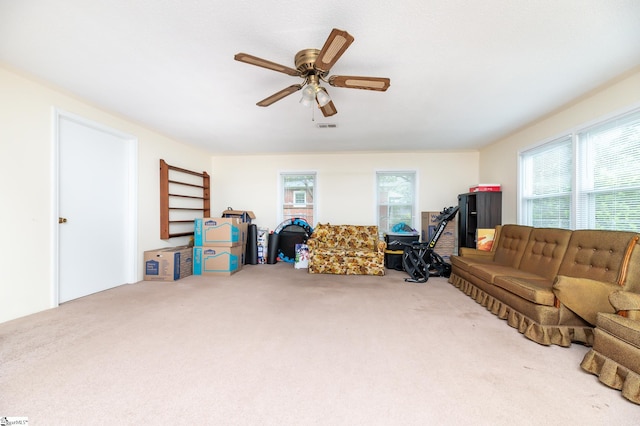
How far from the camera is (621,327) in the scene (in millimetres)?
1650

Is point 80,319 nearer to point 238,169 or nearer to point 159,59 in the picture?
point 159,59

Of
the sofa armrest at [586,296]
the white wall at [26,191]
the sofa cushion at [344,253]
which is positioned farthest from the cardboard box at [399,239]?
the white wall at [26,191]

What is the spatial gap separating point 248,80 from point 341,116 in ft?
4.87

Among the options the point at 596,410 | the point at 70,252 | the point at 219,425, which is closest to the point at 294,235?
the point at 70,252

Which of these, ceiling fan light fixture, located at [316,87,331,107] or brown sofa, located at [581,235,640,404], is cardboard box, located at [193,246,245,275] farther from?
brown sofa, located at [581,235,640,404]

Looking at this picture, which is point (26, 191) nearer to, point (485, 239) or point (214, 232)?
point (214, 232)

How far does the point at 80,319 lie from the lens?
2.61m

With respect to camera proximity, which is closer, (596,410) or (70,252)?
(596,410)

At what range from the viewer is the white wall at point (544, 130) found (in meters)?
2.63

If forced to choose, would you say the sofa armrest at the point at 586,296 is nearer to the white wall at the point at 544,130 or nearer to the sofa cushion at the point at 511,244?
the sofa cushion at the point at 511,244

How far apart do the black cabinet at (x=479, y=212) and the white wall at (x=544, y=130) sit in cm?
14

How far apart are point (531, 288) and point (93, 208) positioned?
532 centimetres

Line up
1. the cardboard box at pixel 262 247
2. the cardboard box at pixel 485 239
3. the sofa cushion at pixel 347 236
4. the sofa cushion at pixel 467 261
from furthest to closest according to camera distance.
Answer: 1. the cardboard box at pixel 262 247
2. the sofa cushion at pixel 347 236
3. the cardboard box at pixel 485 239
4. the sofa cushion at pixel 467 261

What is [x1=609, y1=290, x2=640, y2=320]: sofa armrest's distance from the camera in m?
1.71
